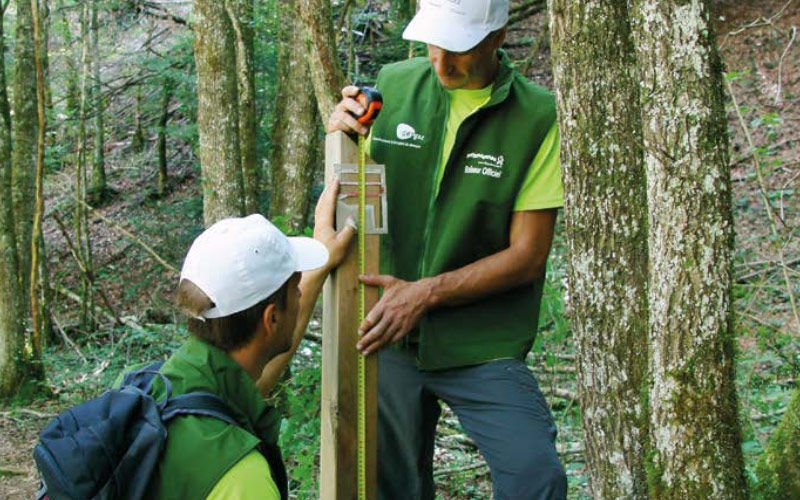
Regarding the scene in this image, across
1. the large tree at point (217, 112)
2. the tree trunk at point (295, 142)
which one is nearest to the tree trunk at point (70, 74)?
the tree trunk at point (295, 142)

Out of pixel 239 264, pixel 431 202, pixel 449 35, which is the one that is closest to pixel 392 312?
pixel 431 202

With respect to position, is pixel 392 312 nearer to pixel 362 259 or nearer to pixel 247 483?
pixel 362 259

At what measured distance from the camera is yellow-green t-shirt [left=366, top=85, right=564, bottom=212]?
343 centimetres

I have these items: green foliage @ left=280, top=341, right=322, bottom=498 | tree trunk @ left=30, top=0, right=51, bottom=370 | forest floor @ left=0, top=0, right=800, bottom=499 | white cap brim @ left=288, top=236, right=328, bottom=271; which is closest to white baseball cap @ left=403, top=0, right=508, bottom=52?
white cap brim @ left=288, top=236, right=328, bottom=271

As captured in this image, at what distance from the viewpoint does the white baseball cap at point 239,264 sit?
2473mm

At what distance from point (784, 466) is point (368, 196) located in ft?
5.82

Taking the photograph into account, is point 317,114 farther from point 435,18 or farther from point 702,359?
point 702,359

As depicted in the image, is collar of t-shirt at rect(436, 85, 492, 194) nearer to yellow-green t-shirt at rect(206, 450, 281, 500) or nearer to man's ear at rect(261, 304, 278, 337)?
man's ear at rect(261, 304, 278, 337)

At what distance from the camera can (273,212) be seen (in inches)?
331

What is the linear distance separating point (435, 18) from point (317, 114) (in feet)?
19.0

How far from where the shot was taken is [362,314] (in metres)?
3.27

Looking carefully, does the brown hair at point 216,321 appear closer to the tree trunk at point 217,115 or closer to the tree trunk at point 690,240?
the tree trunk at point 690,240

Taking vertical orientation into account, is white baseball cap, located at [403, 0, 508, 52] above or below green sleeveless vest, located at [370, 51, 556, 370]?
above

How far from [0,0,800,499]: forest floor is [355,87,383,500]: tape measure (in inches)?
65.6
